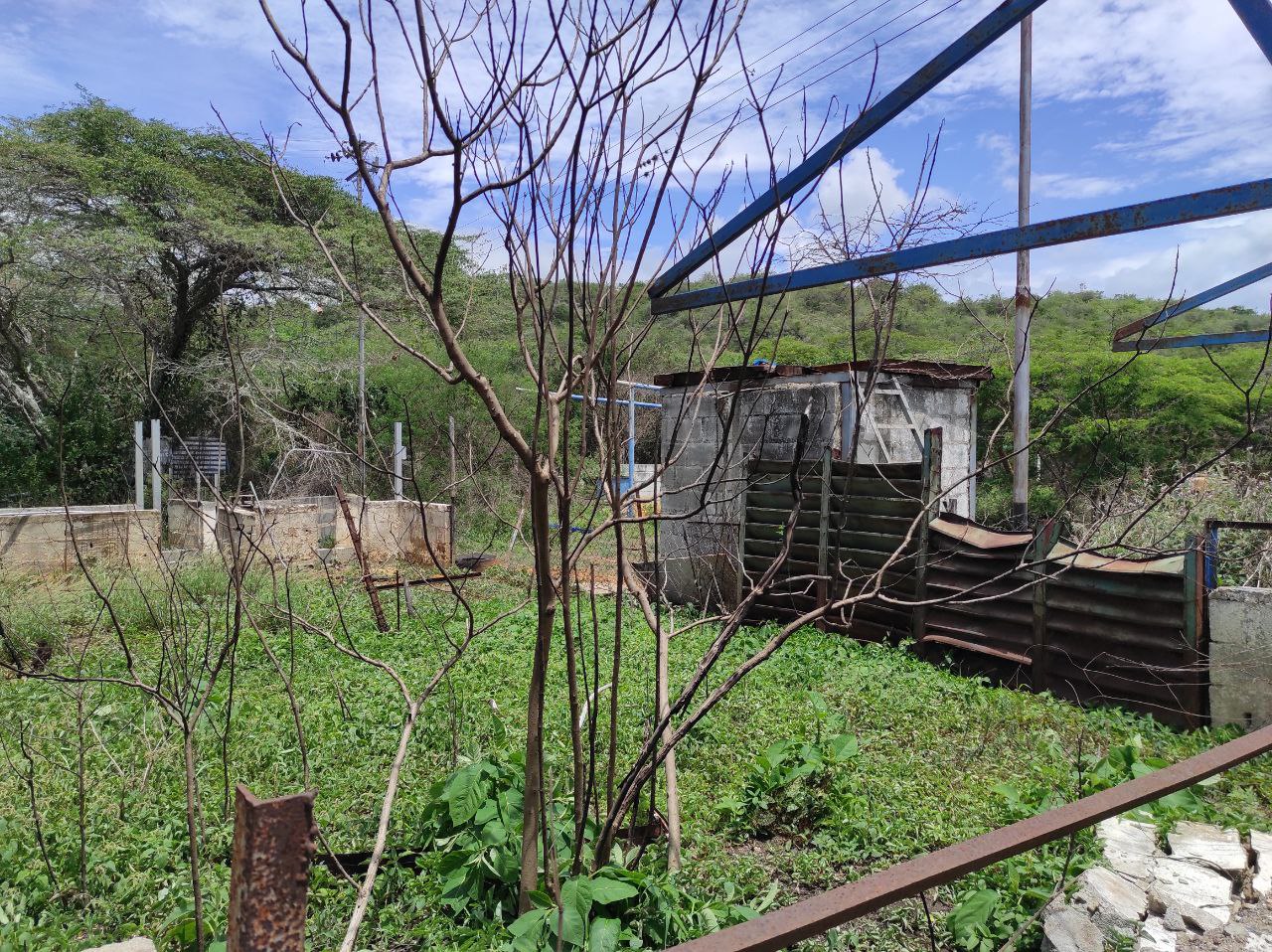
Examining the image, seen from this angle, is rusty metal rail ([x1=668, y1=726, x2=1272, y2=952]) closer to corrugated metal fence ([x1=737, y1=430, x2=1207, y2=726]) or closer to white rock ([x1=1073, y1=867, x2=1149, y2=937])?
white rock ([x1=1073, y1=867, x2=1149, y2=937])

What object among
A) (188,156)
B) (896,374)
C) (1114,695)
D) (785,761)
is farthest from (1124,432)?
(188,156)

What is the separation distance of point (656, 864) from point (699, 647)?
3.46m

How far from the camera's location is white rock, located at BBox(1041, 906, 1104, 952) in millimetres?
2477

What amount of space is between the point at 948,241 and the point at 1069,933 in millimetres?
2064

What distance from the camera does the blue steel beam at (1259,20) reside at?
6.19 feet

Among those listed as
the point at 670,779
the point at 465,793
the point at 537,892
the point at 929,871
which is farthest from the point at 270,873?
the point at 465,793

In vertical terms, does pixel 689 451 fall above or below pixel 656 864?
above

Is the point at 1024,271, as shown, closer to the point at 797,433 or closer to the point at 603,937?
the point at 797,433

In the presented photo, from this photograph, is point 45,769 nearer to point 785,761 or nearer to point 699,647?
point 785,761

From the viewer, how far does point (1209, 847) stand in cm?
305

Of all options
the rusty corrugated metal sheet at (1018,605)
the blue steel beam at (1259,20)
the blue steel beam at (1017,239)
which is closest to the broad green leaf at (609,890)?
the blue steel beam at (1017,239)

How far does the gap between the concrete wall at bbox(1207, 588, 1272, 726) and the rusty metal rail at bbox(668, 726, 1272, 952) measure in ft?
13.8

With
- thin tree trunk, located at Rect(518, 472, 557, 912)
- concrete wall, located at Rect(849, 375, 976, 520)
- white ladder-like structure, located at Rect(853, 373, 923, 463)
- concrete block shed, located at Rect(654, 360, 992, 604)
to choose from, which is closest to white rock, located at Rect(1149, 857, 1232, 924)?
thin tree trunk, located at Rect(518, 472, 557, 912)

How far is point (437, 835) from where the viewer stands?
3.15 m
